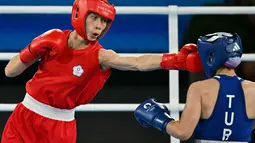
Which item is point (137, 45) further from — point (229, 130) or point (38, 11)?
point (229, 130)

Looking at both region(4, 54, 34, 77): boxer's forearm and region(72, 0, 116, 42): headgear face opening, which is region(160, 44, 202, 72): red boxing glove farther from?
region(4, 54, 34, 77): boxer's forearm

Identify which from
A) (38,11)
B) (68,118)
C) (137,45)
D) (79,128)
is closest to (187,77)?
(137,45)

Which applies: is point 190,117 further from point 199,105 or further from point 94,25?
point 94,25

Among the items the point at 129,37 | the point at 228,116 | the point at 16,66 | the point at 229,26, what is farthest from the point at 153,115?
the point at 229,26

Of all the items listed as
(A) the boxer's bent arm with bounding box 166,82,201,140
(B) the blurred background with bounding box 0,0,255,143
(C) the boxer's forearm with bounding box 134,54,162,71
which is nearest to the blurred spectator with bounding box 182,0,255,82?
(B) the blurred background with bounding box 0,0,255,143

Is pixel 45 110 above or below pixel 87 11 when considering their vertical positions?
below

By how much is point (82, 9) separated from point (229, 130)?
0.74 metres

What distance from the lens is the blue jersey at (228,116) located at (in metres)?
1.88

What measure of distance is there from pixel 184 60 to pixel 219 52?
0.21 metres

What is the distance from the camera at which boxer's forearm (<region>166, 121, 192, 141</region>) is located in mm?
1850

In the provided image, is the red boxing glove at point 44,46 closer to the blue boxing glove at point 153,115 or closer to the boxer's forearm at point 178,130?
the blue boxing glove at point 153,115

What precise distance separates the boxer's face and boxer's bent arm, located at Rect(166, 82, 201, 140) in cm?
48

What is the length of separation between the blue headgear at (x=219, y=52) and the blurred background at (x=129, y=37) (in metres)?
1.24

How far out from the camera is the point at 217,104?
74.0 inches
